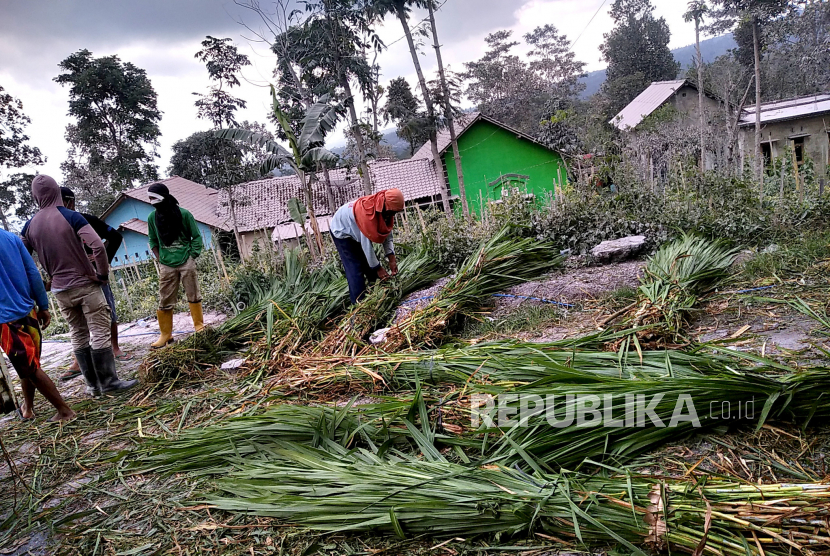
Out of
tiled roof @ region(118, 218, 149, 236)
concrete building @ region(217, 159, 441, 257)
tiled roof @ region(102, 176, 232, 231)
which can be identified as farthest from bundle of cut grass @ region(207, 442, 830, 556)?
tiled roof @ region(118, 218, 149, 236)

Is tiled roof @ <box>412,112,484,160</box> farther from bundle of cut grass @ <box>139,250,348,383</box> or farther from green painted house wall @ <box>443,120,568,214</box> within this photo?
bundle of cut grass @ <box>139,250,348,383</box>

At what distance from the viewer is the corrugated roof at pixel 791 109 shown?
53.2 feet

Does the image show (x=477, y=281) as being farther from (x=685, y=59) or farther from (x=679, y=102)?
(x=685, y=59)

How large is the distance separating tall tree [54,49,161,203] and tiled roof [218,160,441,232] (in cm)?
568

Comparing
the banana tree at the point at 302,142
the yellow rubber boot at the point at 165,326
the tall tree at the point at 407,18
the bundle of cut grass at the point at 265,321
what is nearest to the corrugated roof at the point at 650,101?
the tall tree at the point at 407,18

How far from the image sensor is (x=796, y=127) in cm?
1692

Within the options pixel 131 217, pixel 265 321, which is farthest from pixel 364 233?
pixel 131 217

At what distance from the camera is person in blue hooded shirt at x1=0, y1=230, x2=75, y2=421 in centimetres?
283

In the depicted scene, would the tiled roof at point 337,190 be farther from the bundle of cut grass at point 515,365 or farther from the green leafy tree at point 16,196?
the bundle of cut grass at point 515,365

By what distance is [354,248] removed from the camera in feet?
14.1

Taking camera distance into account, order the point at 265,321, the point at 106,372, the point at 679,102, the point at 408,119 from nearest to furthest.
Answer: the point at 106,372 < the point at 265,321 < the point at 408,119 < the point at 679,102

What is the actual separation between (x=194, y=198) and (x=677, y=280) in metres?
20.2

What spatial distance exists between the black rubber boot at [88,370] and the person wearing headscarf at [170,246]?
0.73 metres

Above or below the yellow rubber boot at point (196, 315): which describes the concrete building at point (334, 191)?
above
